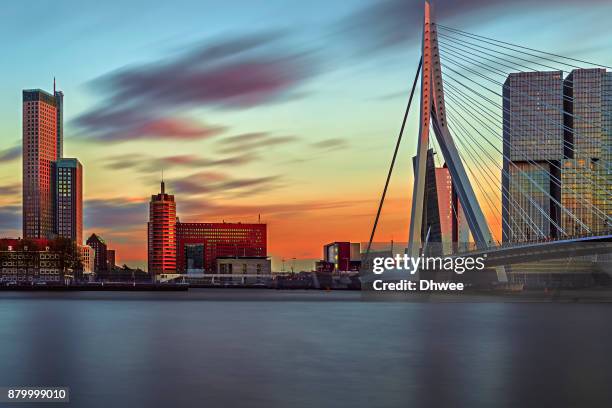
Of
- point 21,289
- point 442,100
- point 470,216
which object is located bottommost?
point 21,289

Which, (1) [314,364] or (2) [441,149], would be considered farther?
(2) [441,149]

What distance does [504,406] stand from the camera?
1653 centimetres

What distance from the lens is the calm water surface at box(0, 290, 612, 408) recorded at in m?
17.8

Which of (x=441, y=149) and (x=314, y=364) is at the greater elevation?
(x=441, y=149)

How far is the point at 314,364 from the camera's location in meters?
24.1

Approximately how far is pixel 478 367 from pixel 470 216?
35868 mm

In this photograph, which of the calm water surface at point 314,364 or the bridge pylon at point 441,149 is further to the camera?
the bridge pylon at point 441,149

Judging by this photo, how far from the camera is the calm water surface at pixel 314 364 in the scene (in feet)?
58.4

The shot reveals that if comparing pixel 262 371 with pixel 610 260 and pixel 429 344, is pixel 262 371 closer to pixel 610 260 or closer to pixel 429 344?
pixel 429 344

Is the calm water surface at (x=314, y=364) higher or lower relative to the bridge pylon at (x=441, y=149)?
lower

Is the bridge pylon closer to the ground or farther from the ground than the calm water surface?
farther from the ground

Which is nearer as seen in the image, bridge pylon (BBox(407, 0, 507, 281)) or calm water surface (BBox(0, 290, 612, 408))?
calm water surface (BBox(0, 290, 612, 408))

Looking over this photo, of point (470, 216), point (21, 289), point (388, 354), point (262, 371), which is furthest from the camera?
point (21, 289)

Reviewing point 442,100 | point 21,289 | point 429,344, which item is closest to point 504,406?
point 429,344
